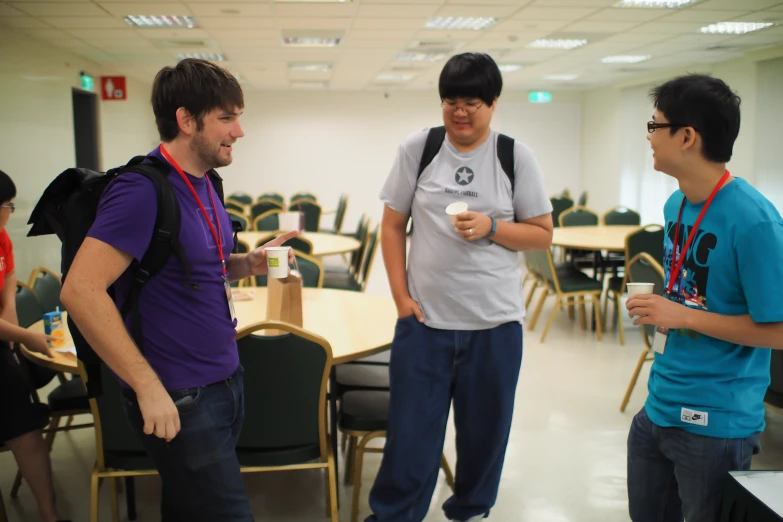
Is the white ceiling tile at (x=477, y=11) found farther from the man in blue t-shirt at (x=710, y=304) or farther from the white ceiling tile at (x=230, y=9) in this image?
the man in blue t-shirt at (x=710, y=304)

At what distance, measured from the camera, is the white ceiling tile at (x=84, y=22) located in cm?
608

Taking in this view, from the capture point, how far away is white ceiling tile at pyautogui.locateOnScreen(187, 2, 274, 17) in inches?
223

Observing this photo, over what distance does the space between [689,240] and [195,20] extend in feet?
20.3

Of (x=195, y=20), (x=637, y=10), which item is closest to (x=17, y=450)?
(x=195, y=20)

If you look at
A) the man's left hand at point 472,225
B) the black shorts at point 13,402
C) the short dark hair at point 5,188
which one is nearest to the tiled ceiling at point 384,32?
the short dark hair at point 5,188

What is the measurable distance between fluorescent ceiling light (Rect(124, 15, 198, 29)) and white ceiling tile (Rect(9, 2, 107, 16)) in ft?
1.65

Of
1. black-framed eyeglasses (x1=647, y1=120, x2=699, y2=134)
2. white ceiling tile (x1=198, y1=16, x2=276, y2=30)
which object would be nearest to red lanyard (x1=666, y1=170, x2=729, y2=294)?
black-framed eyeglasses (x1=647, y1=120, x2=699, y2=134)

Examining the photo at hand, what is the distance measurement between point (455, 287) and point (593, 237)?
408cm

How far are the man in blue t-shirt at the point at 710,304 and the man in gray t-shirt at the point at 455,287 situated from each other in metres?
0.51

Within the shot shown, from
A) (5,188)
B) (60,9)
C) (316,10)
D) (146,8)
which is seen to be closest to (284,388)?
(5,188)

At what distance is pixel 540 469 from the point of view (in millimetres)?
2930

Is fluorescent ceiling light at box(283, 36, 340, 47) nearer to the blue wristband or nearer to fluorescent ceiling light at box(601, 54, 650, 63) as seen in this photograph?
fluorescent ceiling light at box(601, 54, 650, 63)

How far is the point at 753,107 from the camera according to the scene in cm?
879

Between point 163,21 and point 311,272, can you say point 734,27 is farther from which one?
point 163,21
